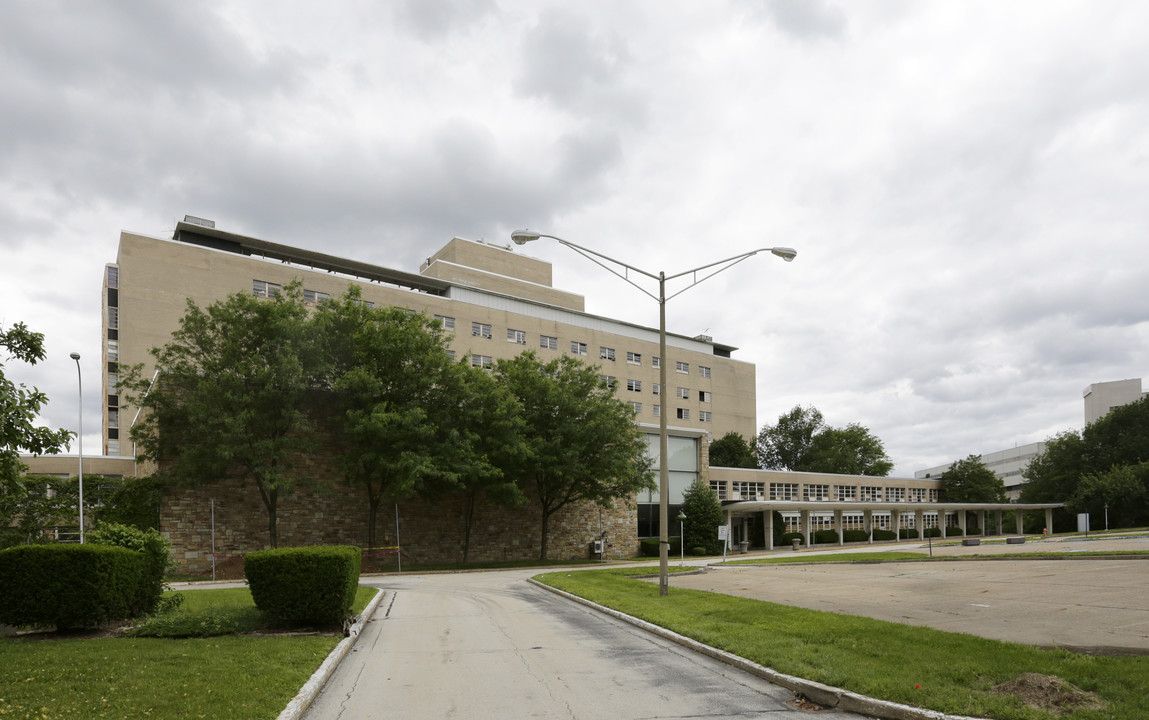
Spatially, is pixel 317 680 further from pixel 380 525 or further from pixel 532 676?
pixel 380 525

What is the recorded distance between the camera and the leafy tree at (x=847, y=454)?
10712 centimetres

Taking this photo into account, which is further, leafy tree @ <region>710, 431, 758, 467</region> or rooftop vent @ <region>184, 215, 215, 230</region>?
leafy tree @ <region>710, 431, 758, 467</region>

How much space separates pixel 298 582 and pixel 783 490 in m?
63.7

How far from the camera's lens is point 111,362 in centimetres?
6994

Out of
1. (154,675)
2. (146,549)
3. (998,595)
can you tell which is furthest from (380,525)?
(154,675)

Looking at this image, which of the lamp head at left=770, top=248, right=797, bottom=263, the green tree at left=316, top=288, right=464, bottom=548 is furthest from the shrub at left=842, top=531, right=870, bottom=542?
the lamp head at left=770, top=248, right=797, bottom=263

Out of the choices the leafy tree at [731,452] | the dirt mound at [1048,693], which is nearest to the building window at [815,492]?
the leafy tree at [731,452]

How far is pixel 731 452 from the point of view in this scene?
93.4m

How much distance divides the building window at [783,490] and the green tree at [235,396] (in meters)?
47.6

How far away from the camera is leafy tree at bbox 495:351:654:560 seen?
42344 millimetres

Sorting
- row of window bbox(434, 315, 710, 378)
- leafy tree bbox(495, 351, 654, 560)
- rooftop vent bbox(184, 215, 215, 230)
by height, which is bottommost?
leafy tree bbox(495, 351, 654, 560)

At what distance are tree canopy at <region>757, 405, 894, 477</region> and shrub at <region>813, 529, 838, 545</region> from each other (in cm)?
4243

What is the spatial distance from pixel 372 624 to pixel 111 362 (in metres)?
66.9

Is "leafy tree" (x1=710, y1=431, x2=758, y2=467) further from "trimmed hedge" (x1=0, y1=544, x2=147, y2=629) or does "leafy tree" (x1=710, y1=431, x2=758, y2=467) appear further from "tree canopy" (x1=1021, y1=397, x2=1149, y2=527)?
"trimmed hedge" (x1=0, y1=544, x2=147, y2=629)
